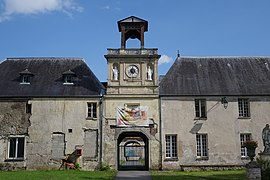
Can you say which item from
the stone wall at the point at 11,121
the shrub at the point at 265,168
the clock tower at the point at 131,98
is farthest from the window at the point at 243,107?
the stone wall at the point at 11,121

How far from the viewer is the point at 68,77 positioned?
77.2 ft

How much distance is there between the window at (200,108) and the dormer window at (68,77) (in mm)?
9512

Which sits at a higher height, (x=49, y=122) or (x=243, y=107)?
(x=243, y=107)

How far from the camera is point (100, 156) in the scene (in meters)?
21.5

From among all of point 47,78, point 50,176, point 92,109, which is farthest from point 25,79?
point 50,176

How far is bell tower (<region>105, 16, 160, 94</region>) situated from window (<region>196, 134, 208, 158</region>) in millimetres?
4538

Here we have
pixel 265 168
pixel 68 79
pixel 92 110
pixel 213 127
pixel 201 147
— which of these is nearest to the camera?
pixel 265 168

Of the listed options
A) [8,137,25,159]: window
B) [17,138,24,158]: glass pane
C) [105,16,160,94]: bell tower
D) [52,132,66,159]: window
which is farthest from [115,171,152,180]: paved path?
[8,137,25,159]: window

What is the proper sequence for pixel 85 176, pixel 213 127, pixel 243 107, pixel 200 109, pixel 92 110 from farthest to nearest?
pixel 243 107, pixel 200 109, pixel 92 110, pixel 213 127, pixel 85 176

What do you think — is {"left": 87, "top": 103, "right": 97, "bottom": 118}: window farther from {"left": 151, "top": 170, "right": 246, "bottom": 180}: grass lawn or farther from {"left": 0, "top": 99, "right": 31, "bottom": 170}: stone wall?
{"left": 151, "top": 170, "right": 246, "bottom": 180}: grass lawn

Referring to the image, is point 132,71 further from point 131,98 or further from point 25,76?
point 25,76

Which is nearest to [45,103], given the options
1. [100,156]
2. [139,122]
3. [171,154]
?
[100,156]

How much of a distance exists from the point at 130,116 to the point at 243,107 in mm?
8367

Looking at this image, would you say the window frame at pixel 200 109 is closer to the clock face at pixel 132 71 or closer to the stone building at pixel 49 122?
the clock face at pixel 132 71
